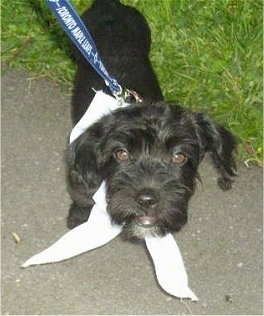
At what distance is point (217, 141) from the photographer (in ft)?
13.2

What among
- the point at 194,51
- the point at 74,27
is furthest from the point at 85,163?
the point at 194,51

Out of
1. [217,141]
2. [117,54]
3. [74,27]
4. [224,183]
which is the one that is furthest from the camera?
[224,183]

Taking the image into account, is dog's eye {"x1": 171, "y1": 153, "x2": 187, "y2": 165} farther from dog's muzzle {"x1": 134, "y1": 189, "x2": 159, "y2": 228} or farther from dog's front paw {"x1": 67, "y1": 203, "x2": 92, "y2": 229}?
dog's front paw {"x1": 67, "y1": 203, "x2": 92, "y2": 229}

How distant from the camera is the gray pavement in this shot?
14.0 feet

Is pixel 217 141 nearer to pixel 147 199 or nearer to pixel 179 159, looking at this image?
pixel 179 159

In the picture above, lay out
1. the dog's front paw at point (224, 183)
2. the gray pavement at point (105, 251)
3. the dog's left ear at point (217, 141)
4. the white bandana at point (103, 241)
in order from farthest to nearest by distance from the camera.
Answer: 1. the dog's front paw at point (224, 183)
2. the gray pavement at point (105, 251)
3. the dog's left ear at point (217, 141)
4. the white bandana at point (103, 241)

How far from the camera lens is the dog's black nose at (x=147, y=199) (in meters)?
3.53

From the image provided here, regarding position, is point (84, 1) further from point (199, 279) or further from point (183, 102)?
point (199, 279)

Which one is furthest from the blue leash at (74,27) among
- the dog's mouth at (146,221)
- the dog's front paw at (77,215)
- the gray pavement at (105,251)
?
the gray pavement at (105,251)

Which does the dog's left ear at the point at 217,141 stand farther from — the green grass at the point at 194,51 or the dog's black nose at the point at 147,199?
the green grass at the point at 194,51

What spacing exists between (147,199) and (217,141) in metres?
0.71

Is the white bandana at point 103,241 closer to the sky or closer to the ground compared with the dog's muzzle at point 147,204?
closer to the ground

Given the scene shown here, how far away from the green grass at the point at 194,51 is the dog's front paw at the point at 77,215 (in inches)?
45.9

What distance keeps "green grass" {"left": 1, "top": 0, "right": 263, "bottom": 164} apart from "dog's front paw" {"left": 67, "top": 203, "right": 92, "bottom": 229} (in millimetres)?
1167
